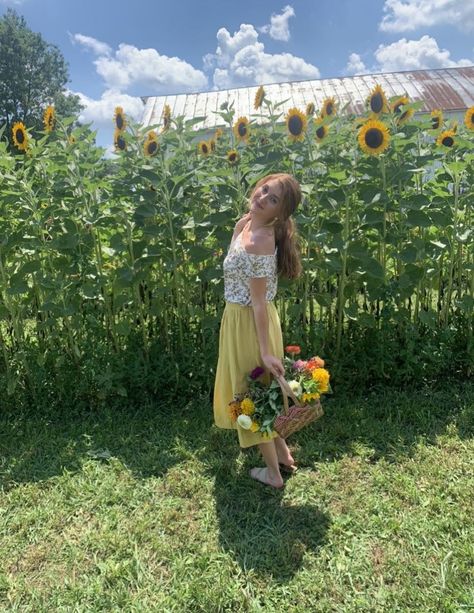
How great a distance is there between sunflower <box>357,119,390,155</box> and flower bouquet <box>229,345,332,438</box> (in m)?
1.33

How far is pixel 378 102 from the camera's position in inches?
127

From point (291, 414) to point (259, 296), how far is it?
0.56 meters

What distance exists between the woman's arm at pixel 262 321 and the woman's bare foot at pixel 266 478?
634mm

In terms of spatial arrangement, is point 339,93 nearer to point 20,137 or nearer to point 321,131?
point 321,131

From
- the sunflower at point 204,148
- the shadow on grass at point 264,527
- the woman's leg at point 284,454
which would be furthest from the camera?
the sunflower at point 204,148

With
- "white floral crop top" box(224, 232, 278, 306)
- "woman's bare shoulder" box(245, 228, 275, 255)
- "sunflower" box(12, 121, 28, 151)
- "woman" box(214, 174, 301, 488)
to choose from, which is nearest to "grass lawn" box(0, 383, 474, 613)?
"woman" box(214, 174, 301, 488)

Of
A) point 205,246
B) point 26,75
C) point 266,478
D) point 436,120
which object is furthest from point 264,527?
point 26,75

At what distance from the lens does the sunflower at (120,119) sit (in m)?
3.35

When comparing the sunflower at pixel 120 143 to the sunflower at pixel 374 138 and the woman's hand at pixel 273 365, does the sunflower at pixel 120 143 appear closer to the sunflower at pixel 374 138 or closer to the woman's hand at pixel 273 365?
the sunflower at pixel 374 138

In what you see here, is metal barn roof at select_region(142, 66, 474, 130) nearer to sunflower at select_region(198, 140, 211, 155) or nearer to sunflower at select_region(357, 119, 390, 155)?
sunflower at select_region(198, 140, 211, 155)

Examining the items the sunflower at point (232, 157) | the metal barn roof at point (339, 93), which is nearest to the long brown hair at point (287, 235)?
the sunflower at point (232, 157)

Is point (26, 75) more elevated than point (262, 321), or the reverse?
point (26, 75)

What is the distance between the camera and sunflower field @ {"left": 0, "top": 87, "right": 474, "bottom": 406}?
3.09 meters

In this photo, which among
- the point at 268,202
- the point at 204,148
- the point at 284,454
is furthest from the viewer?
the point at 204,148
